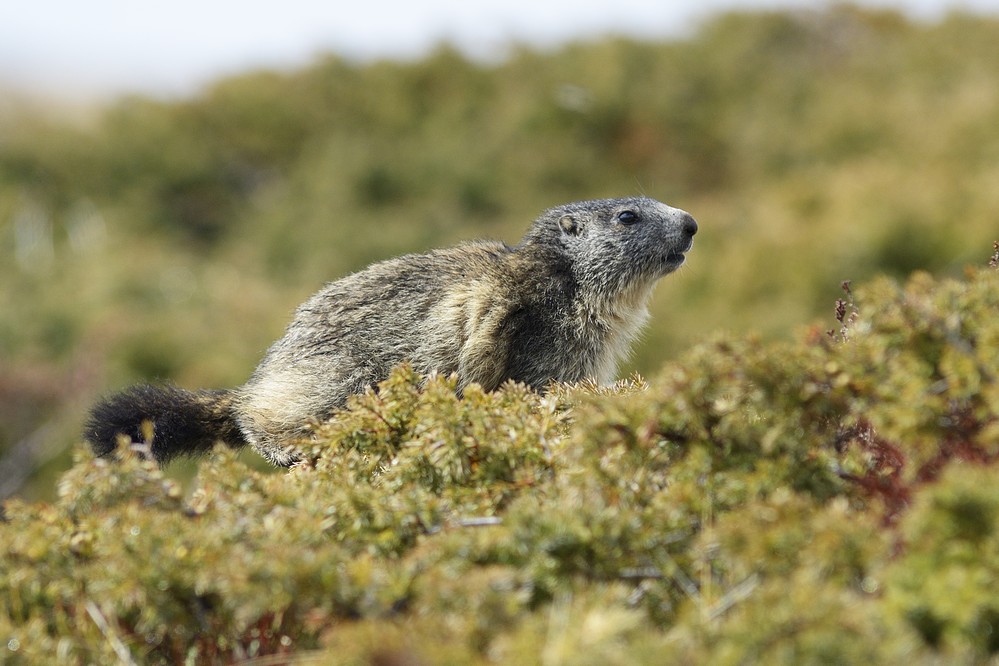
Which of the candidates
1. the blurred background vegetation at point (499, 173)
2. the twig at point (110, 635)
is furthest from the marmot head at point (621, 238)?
the blurred background vegetation at point (499, 173)

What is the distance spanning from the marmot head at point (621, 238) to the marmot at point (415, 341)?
0.7 inches

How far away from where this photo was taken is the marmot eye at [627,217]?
6.61 m

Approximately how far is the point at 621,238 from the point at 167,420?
2934mm

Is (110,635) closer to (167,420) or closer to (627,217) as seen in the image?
(167,420)

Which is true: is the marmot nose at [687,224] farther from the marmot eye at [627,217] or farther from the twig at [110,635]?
the twig at [110,635]

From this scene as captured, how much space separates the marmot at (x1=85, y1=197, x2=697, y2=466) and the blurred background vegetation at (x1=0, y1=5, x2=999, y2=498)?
12.3m

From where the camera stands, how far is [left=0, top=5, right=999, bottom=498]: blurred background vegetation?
2078cm

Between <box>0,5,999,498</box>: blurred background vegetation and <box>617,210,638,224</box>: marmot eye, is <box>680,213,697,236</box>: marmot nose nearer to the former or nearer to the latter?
<box>617,210,638,224</box>: marmot eye

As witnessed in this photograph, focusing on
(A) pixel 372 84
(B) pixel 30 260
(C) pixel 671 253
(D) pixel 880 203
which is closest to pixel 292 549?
(C) pixel 671 253

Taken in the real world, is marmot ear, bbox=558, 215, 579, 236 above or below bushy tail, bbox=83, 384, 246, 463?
above

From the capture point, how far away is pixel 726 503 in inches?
125

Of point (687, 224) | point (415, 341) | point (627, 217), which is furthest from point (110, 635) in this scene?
point (687, 224)

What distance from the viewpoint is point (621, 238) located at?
655cm

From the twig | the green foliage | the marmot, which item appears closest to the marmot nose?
the marmot
